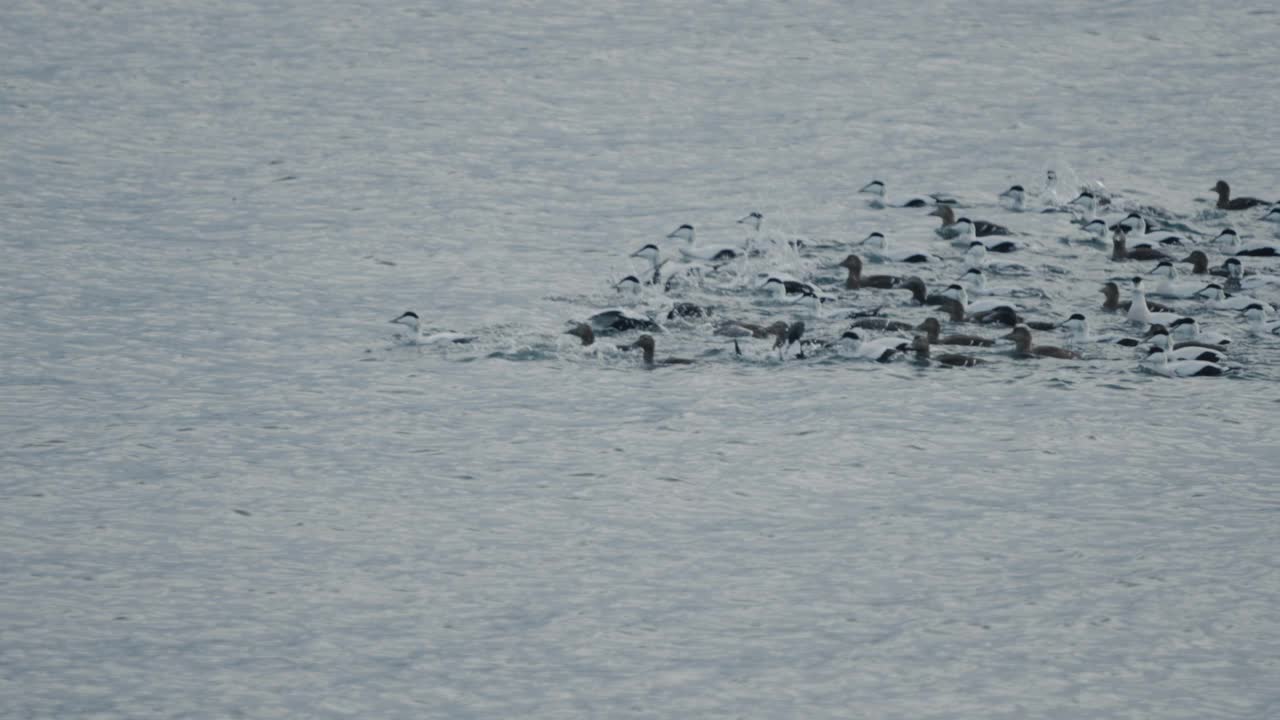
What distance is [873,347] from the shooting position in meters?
23.1

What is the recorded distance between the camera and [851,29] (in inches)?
1682

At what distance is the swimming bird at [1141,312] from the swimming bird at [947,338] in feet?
7.60

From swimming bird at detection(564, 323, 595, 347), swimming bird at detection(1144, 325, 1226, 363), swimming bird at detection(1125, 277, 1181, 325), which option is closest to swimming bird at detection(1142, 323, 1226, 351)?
swimming bird at detection(1144, 325, 1226, 363)

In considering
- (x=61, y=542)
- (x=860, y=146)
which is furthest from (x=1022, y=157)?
(x=61, y=542)

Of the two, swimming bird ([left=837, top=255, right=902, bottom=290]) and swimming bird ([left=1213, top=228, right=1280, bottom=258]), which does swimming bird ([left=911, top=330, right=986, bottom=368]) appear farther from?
swimming bird ([left=1213, top=228, right=1280, bottom=258])

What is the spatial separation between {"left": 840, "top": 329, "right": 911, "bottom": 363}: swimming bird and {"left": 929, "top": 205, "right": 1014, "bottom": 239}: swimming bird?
5.87 m

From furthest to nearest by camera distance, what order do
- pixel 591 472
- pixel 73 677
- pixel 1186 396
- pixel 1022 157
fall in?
pixel 1022 157 < pixel 1186 396 < pixel 591 472 < pixel 73 677

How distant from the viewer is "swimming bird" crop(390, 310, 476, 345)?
75.6 feet

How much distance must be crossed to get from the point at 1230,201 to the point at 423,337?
1427 cm

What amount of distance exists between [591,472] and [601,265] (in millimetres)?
8282

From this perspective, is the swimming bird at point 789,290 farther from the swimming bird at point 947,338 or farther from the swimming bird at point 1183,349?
the swimming bird at point 1183,349

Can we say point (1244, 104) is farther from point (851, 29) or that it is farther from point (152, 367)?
point (152, 367)

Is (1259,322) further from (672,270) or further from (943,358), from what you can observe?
(672,270)

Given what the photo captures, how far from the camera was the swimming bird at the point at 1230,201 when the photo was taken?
1196 inches
